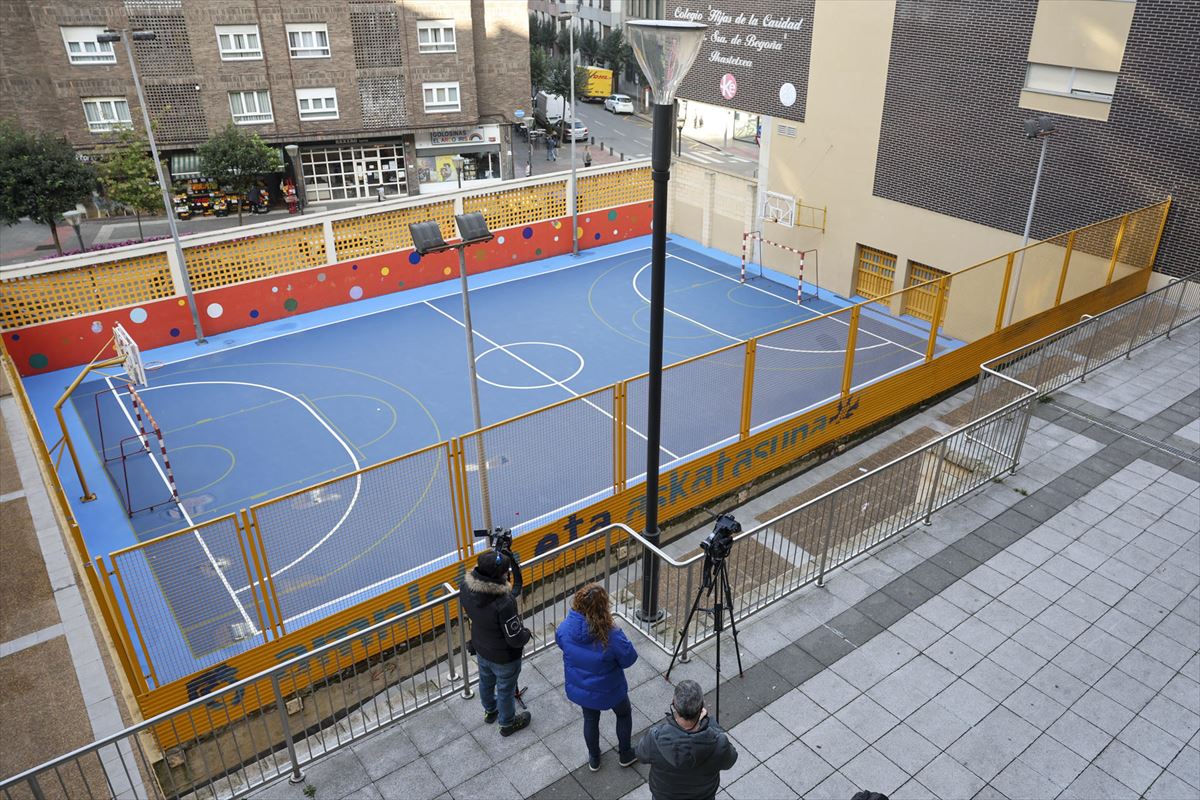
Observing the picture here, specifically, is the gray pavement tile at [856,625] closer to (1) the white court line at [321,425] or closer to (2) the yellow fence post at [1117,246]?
(1) the white court line at [321,425]

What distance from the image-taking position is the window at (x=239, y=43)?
33.8 metres

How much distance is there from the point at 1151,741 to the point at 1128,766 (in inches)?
16.7

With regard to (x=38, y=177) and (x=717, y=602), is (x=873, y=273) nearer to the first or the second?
(x=717, y=602)

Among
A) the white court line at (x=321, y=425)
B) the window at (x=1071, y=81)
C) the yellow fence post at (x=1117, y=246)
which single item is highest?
the window at (x=1071, y=81)

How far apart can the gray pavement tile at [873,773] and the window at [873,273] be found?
60.2 feet

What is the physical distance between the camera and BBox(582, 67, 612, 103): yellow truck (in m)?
58.7

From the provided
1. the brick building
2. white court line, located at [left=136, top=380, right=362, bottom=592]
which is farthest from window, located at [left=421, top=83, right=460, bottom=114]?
white court line, located at [left=136, top=380, right=362, bottom=592]

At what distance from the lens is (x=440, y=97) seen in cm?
3756

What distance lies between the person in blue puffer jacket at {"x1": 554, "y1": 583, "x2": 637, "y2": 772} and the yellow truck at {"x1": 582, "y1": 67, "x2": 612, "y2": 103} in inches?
2236

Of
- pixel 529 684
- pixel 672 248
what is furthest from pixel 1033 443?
pixel 672 248

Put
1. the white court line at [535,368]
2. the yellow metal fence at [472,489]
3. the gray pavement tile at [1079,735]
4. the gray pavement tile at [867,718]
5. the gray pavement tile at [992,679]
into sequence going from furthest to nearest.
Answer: the white court line at [535,368] → the yellow metal fence at [472,489] → the gray pavement tile at [992,679] → the gray pavement tile at [867,718] → the gray pavement tile at [1079,735]

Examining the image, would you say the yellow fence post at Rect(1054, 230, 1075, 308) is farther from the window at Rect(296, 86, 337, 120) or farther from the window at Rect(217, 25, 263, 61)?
the window at Rect(217, 25, 263, 61)

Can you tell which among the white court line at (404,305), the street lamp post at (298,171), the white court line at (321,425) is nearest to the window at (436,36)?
the street lamp post at (298,171)

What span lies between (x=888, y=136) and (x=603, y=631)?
65.9 feet
